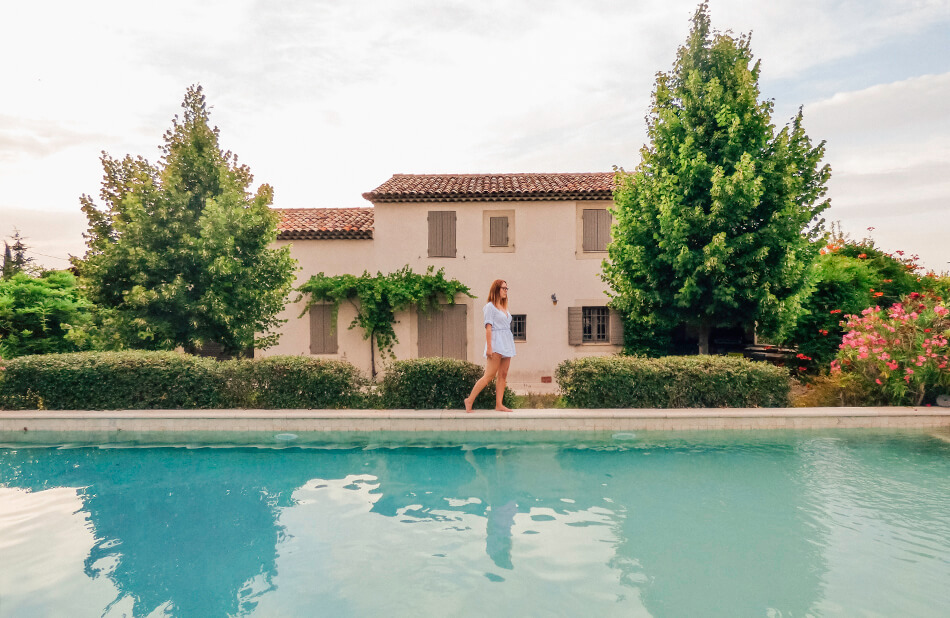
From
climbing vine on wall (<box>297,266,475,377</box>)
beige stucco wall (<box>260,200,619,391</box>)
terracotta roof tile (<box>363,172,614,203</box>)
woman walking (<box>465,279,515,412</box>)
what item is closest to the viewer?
woman walking (<box>465,279,515,412</box>)

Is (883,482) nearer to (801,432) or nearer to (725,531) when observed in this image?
(801,432)

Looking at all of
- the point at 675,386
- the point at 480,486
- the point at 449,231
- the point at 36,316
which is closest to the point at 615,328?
the point at 449,231

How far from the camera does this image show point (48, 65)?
31.0 ft

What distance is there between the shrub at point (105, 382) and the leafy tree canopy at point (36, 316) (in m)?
5.04

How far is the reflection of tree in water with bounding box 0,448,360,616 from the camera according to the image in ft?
12.3

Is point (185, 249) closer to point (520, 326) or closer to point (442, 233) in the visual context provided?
point (442, 233)

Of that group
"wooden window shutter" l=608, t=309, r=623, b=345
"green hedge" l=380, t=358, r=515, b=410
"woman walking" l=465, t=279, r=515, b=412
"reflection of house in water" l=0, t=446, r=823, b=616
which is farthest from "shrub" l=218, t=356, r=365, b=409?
"wooden window shutter" l=608, t=309, r=623, b=345

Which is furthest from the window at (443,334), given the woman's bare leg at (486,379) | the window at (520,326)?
the woman's bare leg at (486,379)

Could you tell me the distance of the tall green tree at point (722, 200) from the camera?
404 inches

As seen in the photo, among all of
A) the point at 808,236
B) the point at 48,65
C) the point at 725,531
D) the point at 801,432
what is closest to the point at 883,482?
the point at 801,432

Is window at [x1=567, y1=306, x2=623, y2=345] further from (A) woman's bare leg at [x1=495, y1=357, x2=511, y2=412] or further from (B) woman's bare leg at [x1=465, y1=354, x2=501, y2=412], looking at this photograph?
(B) woman's bare leg at [x1=465, y1=354, x2=501, y2=412]

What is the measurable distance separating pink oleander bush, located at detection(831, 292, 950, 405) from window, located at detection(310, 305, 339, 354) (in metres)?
12.5

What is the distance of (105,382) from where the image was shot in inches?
328

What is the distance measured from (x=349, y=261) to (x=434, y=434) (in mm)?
8750
